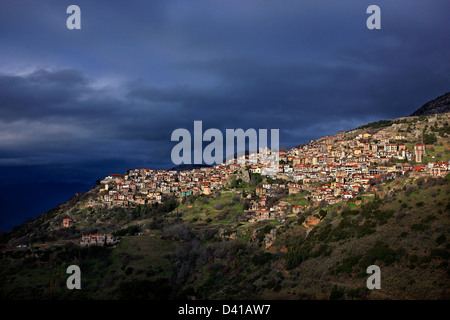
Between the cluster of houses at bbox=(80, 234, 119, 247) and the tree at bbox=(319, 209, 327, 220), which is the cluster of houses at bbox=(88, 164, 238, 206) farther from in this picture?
the tree at bbox=(319, 209, 327, 220)

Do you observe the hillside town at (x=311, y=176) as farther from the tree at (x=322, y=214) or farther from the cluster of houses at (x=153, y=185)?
the tree at (x=322, y=214)

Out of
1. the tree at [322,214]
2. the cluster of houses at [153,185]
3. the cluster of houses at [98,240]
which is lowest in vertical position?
the cluster of houses at [98,240]

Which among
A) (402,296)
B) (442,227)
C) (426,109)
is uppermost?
(426,109)

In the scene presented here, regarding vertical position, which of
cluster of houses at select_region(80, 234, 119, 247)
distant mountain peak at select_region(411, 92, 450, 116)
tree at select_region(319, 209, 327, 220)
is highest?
distant mountain peak at select_region(411, 92, 450, 116)

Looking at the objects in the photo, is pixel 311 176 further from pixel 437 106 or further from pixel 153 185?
pixel 437 106

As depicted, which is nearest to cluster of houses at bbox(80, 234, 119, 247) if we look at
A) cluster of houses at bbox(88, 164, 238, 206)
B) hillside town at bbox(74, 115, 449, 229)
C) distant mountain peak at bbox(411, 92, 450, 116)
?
hillside town at bbox(74, 115, 449, 229)

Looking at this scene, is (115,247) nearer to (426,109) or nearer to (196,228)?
(196,228)

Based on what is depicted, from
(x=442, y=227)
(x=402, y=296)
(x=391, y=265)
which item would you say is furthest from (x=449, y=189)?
(x=402, y=296)

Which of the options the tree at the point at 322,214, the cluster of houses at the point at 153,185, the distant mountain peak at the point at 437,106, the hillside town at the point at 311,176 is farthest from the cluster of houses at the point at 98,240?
the distant mountain peak at the point at 437,106
